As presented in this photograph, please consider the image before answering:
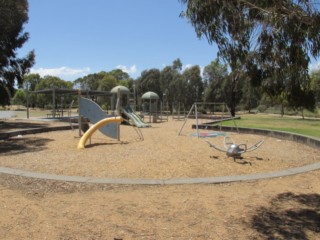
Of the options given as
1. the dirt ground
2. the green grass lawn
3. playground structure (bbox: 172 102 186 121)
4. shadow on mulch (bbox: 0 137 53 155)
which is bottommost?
the dirt ground

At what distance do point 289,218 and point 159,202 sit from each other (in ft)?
6.24

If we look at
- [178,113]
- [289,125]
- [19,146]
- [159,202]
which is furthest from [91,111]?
[178,113]

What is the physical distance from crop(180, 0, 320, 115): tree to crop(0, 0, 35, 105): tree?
19.0 m

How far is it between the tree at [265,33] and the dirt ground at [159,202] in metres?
1.90

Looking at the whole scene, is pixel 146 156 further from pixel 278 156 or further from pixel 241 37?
pixel 241 37

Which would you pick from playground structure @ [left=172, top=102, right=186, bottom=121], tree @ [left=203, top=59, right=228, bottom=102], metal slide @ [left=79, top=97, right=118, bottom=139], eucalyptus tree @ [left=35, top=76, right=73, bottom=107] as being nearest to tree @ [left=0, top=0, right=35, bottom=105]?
metal slide @ [left=79, top=97, right=118, bottom=139]

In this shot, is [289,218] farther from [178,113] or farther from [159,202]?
[178,113]

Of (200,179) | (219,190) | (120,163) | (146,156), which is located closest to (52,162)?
(120,163)

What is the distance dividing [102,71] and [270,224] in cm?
8961

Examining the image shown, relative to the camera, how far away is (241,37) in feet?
16.9

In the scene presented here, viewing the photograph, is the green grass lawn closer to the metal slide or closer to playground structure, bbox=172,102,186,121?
the metal slide

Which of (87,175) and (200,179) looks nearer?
(200,179)

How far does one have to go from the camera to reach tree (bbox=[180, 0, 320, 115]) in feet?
14.3

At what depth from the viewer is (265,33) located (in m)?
5.00
